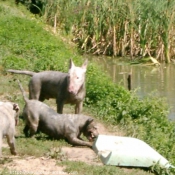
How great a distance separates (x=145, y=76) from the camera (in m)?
21.2

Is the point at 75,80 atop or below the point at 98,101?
atop

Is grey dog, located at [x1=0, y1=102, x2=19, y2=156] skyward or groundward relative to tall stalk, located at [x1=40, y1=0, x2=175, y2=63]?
groundward

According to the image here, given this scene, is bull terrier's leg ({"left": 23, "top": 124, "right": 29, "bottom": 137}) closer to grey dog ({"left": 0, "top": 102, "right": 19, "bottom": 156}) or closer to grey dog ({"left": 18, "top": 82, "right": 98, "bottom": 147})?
grey dog ({"left": 18, "top": 82, "right": 98, "bottom": 147})

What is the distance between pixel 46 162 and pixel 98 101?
439 cm

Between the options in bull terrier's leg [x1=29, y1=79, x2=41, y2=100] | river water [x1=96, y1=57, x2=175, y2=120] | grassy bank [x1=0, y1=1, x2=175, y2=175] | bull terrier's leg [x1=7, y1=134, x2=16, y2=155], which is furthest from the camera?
river water [x1=96, y1=57, x2=175, y2=120]

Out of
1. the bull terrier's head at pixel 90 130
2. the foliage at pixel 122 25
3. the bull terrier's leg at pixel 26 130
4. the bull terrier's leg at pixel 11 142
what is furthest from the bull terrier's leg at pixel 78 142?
the foliage at pixel 122 25

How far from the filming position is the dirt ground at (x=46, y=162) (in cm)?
873

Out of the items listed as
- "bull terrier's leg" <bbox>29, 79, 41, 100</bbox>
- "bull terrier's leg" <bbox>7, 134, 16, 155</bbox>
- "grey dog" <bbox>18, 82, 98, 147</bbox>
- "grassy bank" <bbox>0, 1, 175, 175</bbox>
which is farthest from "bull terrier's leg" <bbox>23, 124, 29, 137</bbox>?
"bull terrier's leg" <bbox>29, 79, 41, 100</bbox>

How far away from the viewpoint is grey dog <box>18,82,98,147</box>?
33.8 ft

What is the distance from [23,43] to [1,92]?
6296mm

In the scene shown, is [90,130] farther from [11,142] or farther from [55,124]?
[11,142]

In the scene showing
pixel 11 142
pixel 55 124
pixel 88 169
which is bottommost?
pixel 88 169

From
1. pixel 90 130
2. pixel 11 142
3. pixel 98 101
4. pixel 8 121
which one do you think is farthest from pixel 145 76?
pixel 8 121

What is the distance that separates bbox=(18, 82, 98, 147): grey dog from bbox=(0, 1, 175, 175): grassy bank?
166 mm
